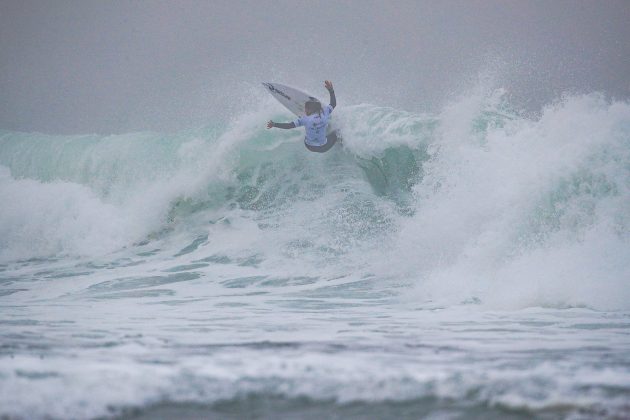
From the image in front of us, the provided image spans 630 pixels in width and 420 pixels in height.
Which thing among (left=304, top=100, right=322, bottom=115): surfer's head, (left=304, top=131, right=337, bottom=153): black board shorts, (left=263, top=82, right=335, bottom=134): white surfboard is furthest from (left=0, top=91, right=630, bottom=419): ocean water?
(left=304, top=100, right=322, bottom=115): surfer's head

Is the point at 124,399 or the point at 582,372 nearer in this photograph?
the point at 124,399

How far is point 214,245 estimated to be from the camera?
9789mm

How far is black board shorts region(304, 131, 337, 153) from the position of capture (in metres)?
10.2

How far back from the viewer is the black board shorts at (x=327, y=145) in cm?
1023

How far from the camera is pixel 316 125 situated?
32.3ft

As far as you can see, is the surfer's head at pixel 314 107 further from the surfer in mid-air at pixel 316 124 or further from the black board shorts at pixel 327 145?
the black board shorts at pixel 327 145

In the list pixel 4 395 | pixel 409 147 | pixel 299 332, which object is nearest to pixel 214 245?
pixel 409 147

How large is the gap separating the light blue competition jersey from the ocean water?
97cm

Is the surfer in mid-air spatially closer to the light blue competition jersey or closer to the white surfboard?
the light blue competition jersey

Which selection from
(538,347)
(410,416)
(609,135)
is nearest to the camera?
(410,416)

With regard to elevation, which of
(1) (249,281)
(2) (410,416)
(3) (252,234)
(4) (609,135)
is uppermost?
(4) (609,135)

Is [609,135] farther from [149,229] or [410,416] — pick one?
[149,229]

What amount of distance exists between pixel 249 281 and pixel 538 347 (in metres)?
4.60

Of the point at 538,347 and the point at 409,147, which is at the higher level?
the point at 409,147
